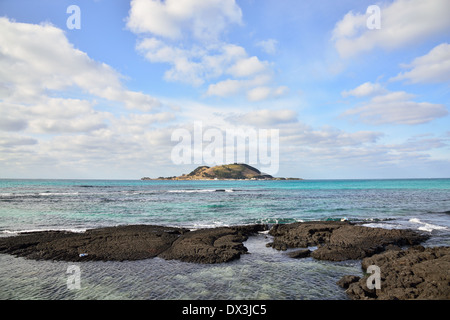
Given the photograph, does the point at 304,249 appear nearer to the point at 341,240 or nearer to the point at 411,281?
the point at 341,240

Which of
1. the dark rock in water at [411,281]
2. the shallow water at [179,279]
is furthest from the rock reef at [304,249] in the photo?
the shallow water at [179,279]

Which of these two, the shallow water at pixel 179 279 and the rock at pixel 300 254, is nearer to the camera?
the shallow water at pixel 179 279

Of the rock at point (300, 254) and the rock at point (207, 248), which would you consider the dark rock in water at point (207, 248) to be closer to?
the rock at point (207, 248)

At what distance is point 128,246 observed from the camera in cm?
1472

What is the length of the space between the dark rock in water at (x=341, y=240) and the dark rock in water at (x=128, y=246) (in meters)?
3.17

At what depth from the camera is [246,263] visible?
12125 millimetres

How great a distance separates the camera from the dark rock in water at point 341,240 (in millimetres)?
13258

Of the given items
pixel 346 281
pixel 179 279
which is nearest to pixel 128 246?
pixel 179 279

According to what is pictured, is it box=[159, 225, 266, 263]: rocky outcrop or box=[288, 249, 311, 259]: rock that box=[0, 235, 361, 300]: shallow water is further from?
box=[159, 225, 266, 263]: rocky outcrop

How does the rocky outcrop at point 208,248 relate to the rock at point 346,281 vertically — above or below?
below
